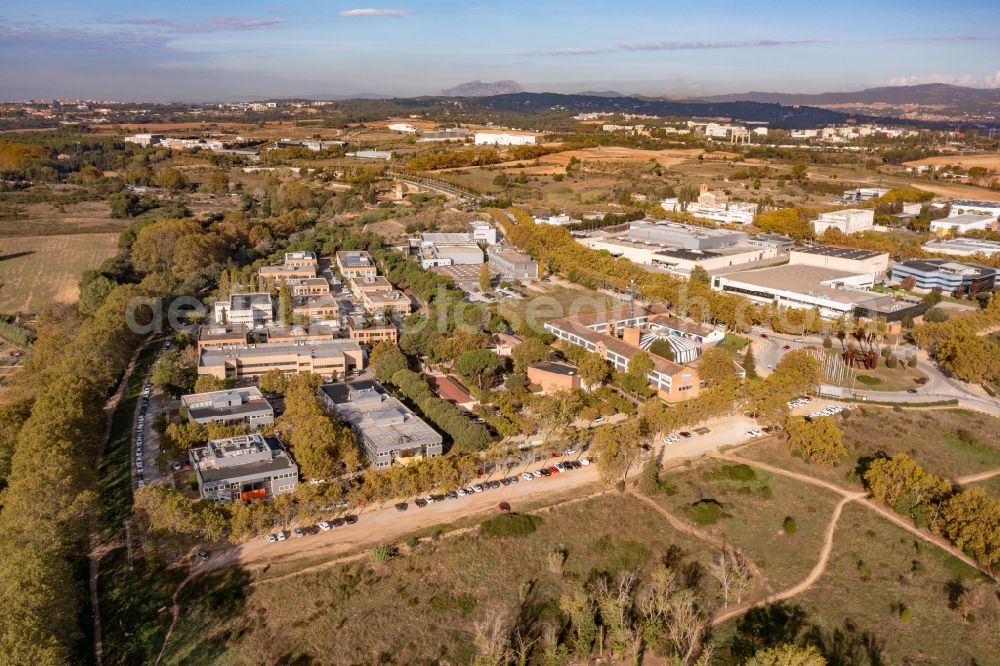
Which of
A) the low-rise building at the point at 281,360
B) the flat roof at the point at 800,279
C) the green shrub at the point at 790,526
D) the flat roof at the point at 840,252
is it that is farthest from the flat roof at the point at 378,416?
the flat roof at the point at 840,252

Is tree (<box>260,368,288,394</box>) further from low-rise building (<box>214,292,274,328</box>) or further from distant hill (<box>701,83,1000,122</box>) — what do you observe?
distant hill (<box>701,83,1000,122</box>)

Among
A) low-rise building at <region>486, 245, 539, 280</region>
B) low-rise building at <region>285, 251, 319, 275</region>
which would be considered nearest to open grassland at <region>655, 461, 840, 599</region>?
low-rise building at <region>486, 245, 539, 280</region>

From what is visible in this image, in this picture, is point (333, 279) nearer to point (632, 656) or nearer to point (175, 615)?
point (175, 615)

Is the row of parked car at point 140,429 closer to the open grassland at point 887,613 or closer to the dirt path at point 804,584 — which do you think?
the dirt path at point 804,584

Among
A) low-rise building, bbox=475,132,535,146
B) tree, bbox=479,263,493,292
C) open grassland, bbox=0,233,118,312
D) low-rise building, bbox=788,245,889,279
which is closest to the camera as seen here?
tree, bbox=479,263,493,292

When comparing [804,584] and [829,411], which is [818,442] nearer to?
[829,411]

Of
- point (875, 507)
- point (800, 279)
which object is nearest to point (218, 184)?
point (800, 279)
